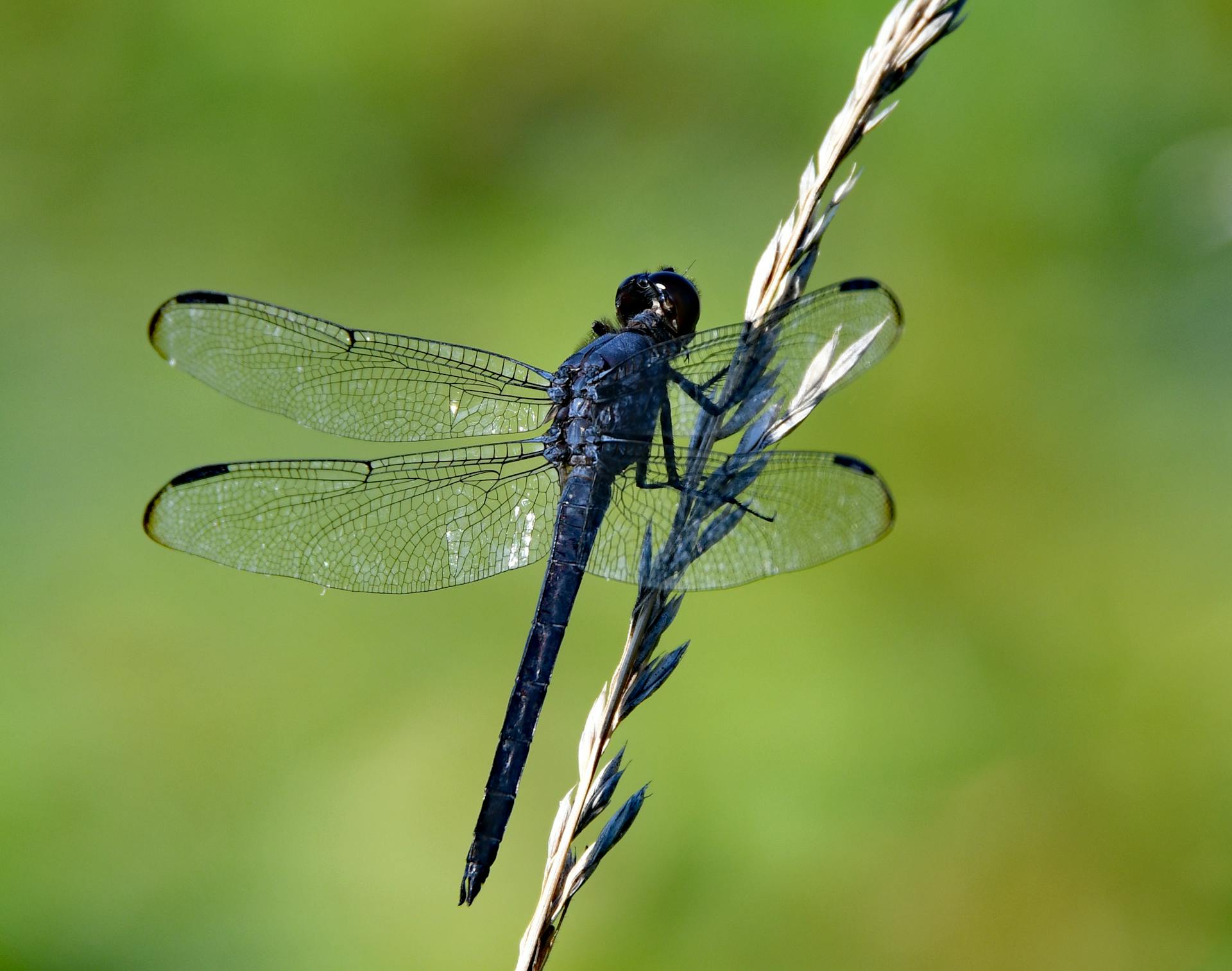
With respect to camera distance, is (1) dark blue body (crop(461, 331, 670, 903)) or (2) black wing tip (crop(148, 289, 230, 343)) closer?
(1) dark blue body (crop(461, 331, 670, 903))

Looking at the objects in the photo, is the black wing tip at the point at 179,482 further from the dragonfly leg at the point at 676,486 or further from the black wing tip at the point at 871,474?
the black wing tip at the point at 871,474

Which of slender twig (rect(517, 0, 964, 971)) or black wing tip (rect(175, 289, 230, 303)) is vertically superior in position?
black wing tip (rect(175, 289, 230, 303))

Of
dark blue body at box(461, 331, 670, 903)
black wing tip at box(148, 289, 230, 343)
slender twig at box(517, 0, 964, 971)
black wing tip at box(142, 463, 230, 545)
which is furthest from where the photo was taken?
black wing tip at box(148, 289, 230, 343)

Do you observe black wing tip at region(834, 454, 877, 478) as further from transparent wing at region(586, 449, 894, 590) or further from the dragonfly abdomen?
the dragonfly abdomen

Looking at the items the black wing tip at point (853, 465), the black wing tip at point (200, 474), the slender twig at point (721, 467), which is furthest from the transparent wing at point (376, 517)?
the black wing tip at point (853, 465)

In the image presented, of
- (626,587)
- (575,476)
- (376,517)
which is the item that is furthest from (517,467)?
(626,587)

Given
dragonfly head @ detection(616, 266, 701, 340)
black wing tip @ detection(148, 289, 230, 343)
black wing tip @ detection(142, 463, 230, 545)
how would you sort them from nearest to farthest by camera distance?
black wing tip @ detection(142, 463, 230, 545) < black wing tip @ detection(148, 289, 230, 343) < dragonfly head @ detection(616, 266, 701, 340)

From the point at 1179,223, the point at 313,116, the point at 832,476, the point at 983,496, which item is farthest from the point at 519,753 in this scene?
the point at 313,116

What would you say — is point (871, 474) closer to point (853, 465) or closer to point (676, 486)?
point (853, 465)

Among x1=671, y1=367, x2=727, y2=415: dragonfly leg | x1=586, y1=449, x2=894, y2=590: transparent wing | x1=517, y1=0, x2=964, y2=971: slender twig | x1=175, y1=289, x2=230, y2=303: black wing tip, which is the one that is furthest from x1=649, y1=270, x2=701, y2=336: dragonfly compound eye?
x1=175, y1=289, x2=230, y2=303: black wing tip
